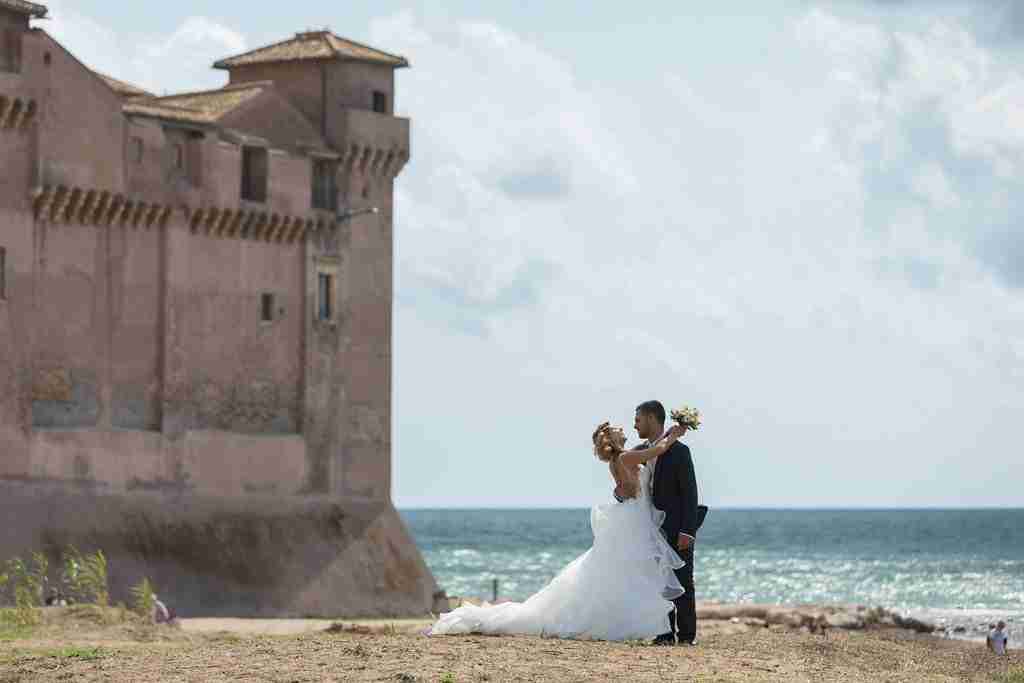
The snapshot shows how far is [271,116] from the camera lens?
49781 millimetres

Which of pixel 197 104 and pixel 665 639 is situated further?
pixel 197 104

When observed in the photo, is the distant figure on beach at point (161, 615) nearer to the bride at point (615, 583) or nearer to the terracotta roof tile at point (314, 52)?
the terracotta roof tile at point (314, 52)

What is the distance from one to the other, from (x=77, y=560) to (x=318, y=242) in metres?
10.1

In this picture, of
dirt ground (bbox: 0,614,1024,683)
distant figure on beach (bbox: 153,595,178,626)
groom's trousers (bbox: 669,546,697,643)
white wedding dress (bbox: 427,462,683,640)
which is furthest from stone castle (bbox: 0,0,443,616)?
groom's trousers (bbox: 669,546,697,643)

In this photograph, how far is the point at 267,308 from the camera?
162 ft

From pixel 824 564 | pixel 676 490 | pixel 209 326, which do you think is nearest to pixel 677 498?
pixel 676 490

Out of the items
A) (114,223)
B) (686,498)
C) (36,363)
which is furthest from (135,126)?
(686,498)

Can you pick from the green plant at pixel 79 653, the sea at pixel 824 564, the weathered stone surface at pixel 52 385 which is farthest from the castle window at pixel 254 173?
the green plant at pixel 79 653

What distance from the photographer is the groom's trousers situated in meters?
20.6

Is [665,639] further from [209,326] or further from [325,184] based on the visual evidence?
[325,184]

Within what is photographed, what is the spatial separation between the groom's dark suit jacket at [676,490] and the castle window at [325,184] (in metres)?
30.6

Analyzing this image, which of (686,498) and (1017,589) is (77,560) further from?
(1017,589)

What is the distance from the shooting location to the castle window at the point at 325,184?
167 ft

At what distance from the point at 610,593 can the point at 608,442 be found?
4.03 feet
